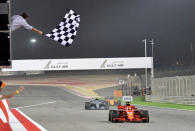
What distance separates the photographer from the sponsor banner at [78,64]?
37625mm

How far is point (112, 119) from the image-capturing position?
47.9 ft

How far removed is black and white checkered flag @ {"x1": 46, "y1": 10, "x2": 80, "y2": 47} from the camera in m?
6.12

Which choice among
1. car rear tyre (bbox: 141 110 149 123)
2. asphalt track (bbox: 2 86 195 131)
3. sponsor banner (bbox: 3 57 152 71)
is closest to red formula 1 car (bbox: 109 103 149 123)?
car rear tyre (bbox: 141 110 149 123)

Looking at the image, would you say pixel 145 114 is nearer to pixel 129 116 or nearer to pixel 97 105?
pixel 129 116

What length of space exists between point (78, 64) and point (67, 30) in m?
32.5

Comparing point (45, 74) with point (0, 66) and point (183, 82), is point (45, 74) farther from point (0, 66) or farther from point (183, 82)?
point (0, 66)

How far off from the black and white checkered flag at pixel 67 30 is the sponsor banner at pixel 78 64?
31.5m

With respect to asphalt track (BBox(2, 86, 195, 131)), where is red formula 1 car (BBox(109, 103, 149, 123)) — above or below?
above

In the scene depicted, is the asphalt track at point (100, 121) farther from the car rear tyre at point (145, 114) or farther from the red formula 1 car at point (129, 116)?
the red formula 1 car at point (129, 116)

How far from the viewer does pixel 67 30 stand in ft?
20.3

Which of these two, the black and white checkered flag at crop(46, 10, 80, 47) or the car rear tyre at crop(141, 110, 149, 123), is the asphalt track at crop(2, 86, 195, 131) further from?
the black and white checkered flag at crop(46, 10, 80, 47)

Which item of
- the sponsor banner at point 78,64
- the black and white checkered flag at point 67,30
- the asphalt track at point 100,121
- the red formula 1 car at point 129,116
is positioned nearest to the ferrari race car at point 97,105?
the asphalt track at point 100,121

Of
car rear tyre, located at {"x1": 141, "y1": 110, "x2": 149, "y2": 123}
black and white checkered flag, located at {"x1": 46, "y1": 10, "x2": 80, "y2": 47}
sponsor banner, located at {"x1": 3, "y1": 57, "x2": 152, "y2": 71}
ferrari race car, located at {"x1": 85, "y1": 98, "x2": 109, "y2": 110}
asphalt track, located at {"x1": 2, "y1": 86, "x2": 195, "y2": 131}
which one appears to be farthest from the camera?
sponsor banner, located at {"x1": 3, "y1": 57, "x2": 152, "y2": 71}

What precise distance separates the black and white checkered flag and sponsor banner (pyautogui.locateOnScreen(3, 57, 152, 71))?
31.5 m
